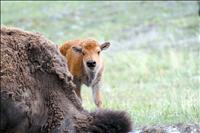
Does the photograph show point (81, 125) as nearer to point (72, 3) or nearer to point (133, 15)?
point (133, 15)

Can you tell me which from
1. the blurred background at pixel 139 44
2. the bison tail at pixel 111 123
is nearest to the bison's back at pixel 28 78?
the bison tail at pixel 111 123

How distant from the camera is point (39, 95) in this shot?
6.95 meters

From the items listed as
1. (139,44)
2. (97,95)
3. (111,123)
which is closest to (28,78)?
(111,123)

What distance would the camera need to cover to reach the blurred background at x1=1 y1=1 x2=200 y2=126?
11367 mm

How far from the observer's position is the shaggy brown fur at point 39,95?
262 inches

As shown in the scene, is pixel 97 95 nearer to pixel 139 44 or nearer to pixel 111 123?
pixel 111 123

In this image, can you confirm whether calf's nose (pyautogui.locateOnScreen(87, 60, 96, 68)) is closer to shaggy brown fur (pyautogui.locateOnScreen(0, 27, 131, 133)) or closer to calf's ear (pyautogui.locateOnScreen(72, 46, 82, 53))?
calf's ear (pyautogui.locateOnScreen(72, 46, 82, 53))

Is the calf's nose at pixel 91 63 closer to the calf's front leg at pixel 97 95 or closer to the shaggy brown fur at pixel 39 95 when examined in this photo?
Answer: the calf's front leg at pixel 97 95

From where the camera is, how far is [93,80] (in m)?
12.6

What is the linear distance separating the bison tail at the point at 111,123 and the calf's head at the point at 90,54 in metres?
5.35

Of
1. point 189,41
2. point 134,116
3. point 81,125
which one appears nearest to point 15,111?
point 81,125

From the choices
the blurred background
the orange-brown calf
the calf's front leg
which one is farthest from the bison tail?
the orange-brown calf

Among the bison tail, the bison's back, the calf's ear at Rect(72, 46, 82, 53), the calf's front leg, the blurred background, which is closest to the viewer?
the bison's back

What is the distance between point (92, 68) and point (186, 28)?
17.4m
